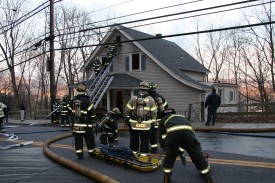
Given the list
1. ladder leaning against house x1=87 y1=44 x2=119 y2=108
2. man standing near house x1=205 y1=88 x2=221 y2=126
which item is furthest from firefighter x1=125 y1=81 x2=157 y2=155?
ladder leaning against house x1=87 y1=44 x2=119 y2=108

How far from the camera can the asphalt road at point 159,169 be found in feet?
20.2

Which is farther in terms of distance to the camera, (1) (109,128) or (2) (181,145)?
(1) (109,128)

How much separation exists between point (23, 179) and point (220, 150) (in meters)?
5.06

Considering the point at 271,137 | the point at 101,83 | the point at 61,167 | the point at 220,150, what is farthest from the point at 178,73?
the point at 61,167

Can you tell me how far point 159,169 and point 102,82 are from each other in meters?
16.2

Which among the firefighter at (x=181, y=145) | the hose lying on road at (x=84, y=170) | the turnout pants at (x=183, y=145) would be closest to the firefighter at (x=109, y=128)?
the hose lying on road at (x=84, y=170)

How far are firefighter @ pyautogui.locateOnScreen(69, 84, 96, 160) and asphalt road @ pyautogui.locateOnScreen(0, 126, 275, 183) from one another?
1.24 ft

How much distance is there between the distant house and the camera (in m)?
21.2

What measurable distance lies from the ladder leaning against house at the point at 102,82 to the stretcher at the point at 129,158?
12.9 m

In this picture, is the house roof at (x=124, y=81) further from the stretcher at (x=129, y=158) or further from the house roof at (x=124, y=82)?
the stretcher at (x=129, y=158)

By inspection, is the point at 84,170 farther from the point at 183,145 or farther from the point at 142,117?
the point at 183,145

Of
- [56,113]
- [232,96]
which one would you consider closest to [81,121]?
[56,113]

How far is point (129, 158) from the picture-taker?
711cm

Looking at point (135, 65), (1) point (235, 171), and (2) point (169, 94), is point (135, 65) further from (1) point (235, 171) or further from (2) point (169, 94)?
(1) point (235, 171)
